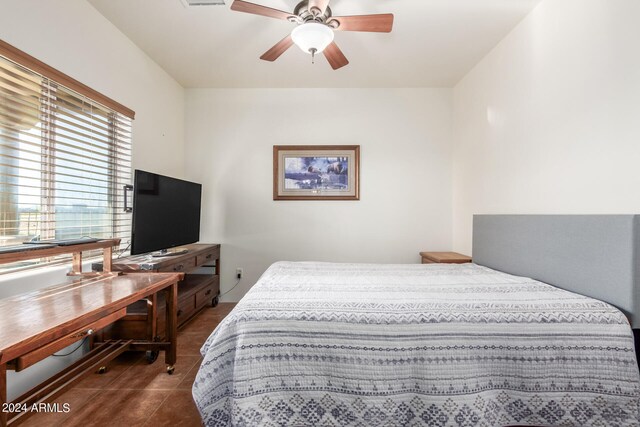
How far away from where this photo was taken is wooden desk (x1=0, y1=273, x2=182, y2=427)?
1030 millimetres

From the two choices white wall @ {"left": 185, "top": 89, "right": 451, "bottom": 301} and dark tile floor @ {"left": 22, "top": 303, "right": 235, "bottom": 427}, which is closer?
dark tile floor @ {"left": 22, "top": 303, "right": 235, "bottom": 427}

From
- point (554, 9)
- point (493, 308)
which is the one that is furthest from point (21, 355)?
point (554, 9)

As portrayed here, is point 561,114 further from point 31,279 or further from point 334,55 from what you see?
point 31,279

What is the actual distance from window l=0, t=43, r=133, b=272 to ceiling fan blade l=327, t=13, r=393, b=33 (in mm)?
1904

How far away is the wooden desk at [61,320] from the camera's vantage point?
1030mm

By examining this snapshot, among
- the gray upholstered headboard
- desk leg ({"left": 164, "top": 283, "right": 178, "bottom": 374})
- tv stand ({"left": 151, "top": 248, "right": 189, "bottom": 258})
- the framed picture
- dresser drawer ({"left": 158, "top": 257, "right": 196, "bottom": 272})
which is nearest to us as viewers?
the gray upholstered headboard

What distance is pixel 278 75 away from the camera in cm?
333

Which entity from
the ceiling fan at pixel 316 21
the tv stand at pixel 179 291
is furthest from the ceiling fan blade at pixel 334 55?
the tv stand at pixel 179 291

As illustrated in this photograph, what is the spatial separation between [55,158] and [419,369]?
2542 millimetres

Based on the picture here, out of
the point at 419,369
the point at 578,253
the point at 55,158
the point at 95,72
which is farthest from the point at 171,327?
the point at 578,253

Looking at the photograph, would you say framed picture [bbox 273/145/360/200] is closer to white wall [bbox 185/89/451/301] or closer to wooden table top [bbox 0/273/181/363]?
white wall [bbox 185/89/451/301]

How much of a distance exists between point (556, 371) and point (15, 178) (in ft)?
9.86

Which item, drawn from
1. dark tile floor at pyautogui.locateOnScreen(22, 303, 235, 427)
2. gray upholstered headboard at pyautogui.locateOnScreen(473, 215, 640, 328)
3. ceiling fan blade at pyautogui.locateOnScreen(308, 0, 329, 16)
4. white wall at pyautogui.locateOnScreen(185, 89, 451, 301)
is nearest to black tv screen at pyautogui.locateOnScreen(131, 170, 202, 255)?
white wall at pyautogui.locateOnScreen(185, 89, 451, 301)

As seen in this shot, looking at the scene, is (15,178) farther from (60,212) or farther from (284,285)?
(284,285)
